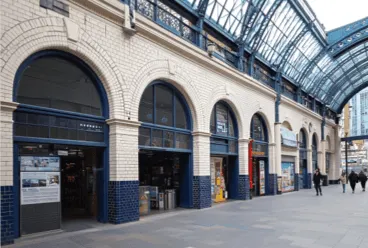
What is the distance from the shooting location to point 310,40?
88.9ft

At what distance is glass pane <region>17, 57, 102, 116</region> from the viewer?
840cm

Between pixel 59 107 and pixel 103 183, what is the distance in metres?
2.70

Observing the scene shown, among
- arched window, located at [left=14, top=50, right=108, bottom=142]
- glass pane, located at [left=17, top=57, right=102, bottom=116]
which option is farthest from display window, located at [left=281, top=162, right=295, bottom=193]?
glass pane, located at [left=17, top=57, right=102, bottom=116]

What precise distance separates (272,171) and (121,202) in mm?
13686

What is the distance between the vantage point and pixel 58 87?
29.9ft

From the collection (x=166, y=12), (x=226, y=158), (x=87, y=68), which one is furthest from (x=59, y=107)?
(x=226, y=158)

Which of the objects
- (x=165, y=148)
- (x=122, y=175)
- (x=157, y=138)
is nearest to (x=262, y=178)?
(x=165, y=148)

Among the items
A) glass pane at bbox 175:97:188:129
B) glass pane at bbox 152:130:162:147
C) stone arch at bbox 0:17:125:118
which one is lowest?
glass pane at bbox 152:130:162:147

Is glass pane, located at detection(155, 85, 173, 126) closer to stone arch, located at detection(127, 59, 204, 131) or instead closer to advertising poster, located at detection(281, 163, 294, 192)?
stone arch, located at detection(127, 59, 204, 131)

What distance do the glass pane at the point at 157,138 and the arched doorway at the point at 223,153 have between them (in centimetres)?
354

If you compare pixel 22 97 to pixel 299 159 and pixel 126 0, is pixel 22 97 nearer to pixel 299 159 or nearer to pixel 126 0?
pixel 126 0

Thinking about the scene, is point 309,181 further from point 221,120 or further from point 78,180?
point 78,180

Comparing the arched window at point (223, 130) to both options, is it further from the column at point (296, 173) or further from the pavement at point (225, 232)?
the column at point (296, 173)

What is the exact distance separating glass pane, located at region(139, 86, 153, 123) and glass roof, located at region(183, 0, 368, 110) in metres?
4.75
